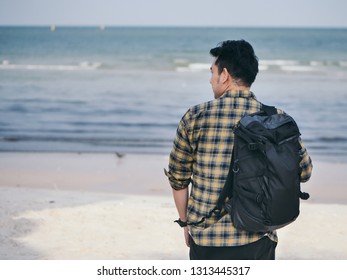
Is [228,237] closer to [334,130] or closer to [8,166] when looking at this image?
[8,166]

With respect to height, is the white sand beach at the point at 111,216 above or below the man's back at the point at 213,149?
below

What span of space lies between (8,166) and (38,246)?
4.23m

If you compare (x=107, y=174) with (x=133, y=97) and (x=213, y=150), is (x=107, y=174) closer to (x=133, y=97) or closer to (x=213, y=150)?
(x=213, y=150)

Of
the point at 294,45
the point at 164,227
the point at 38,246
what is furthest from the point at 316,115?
the point at 294,45

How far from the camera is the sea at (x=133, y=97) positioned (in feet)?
38.9

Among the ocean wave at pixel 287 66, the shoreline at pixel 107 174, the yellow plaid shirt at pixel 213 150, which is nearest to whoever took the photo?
the yellow plaid shirt at pixel 213 150

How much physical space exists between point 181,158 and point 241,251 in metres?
0.44

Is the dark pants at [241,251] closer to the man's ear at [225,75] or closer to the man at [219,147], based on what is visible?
the man at [219,147]

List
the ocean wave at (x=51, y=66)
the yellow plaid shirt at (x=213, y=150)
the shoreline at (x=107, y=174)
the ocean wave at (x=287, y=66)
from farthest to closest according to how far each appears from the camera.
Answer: the ocean wave at (x=287, y=66) < the ocean wave at (x=51, y=66) < the shoreline at (x=107, y=174) < the yellow plaid shirt at (x=213, y=150)

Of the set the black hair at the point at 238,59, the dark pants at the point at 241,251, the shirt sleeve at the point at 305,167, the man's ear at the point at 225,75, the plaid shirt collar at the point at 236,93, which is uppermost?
the black hair at the point at 238,59

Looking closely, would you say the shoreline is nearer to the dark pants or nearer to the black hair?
the dark pants

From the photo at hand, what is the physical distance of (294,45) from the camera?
5097cm

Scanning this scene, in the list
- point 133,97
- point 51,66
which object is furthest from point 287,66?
point 133,97

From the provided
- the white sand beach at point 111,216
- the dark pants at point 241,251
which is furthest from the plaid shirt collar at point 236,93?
the white sand beach at point 111,216
